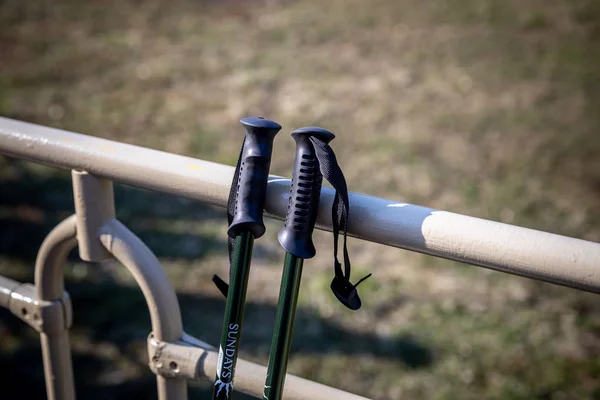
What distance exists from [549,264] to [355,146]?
4.09 m

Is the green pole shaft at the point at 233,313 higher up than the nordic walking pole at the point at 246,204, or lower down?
lower down

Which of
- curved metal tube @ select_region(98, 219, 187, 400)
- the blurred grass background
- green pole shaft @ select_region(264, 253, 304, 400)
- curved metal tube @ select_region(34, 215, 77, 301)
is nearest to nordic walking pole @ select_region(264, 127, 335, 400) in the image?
green pole shaft @ select_region(264, 253, 304, 400)

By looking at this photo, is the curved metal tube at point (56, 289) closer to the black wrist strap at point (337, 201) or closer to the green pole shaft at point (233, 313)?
the green pole shaft at point (233, 313)

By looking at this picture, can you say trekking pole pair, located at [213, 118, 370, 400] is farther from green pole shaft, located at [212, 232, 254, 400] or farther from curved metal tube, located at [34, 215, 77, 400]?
curved metal tube, located at [34, 215, 77, 400]

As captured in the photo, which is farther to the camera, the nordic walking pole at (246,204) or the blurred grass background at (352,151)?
the blurred grass background at (352,151)

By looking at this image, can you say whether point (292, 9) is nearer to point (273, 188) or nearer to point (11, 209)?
point (11, 209)

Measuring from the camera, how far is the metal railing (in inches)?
33.4

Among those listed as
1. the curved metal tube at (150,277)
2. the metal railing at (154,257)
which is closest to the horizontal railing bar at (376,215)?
the metal railing at (154,257)

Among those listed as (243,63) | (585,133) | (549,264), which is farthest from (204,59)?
(549,264)

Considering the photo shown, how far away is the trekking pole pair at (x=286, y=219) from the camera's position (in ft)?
3.00

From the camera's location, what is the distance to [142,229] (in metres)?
3.78

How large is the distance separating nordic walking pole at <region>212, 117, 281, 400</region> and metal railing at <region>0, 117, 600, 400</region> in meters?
0.05

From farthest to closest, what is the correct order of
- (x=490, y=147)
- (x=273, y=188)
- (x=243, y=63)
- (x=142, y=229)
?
(x=243, y=63) → (x=490, y=147) → (x=142, y=229) → (x=273, y=188)

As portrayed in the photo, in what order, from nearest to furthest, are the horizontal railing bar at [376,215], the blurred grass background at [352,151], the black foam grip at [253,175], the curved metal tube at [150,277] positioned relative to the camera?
1. the horizontal railing bar at [376,215]
2. the black foam grip at [253,175]
3. the curved metal tube at [150,277]
4. the blurred grass background at [352,151]
